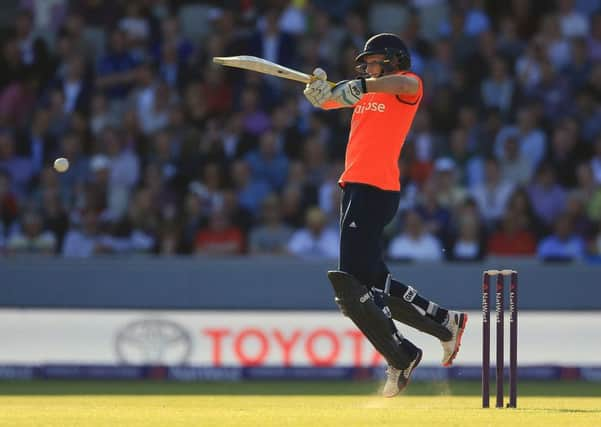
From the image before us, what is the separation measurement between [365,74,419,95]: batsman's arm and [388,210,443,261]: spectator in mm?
5313

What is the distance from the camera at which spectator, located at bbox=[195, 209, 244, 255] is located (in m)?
13.7

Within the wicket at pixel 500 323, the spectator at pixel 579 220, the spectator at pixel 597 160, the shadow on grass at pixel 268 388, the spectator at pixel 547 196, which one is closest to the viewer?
the wicket at pixel 500 323

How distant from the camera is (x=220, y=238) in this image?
45.1 ft

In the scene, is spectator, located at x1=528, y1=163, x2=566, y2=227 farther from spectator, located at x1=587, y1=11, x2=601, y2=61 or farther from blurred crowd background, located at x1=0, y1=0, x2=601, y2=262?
spectator, located at x1=587, y1=11, x2=601, y2=61

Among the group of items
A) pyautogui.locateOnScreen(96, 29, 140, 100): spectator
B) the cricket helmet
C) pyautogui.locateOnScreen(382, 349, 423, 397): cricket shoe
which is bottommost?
pyautogui.locateOnScreen(382, 349, 423, 397): cricket shoe

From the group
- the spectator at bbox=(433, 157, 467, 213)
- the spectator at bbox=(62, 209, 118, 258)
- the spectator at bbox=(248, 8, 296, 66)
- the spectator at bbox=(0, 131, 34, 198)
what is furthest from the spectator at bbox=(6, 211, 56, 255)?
the spectator at bbox=(433, 157, 467, 213)

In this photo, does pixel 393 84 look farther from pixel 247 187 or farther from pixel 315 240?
pixel 247 187

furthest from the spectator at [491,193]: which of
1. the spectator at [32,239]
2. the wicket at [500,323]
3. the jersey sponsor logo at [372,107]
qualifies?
the wicket at [500,323]

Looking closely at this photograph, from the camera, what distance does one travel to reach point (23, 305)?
41.6 feet

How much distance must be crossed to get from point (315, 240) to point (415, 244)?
1030 mm

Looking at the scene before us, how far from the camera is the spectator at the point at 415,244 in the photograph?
13234 mm

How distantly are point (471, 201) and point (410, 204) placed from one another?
2.14 feet
